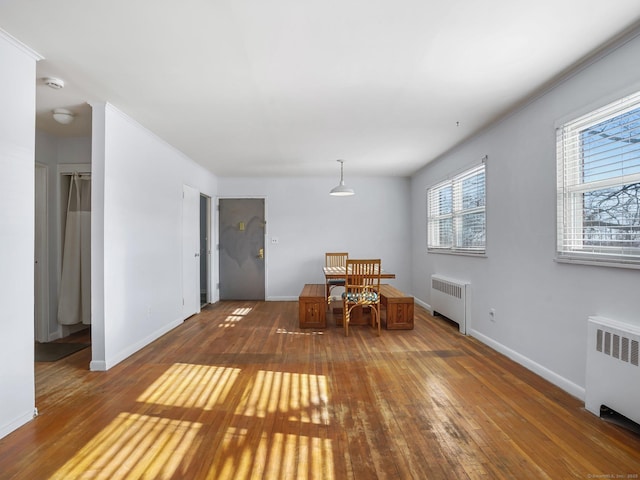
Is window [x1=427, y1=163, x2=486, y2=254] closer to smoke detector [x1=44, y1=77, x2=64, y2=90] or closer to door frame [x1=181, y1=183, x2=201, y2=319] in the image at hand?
door frame [x1=181, y1=183, x2=201, y2=319]

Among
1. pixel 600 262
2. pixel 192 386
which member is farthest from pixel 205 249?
pixel 600 262

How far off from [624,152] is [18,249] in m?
3.97

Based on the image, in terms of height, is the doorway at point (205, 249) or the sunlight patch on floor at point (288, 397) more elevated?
the doorway at point (205, 249)

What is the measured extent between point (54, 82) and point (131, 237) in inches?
58.9

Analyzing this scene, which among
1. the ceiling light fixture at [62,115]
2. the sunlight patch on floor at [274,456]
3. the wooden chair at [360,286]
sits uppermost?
the ceiling light fixture at [62,115]

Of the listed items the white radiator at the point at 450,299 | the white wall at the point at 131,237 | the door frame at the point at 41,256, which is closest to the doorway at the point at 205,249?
the white wall at the point at 131,237

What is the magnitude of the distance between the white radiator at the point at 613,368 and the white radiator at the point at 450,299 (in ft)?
6.38

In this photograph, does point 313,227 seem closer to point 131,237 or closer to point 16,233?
point 131,237

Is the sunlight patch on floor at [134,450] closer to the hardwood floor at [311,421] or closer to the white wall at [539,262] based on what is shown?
the hardwood floor at [311,421]

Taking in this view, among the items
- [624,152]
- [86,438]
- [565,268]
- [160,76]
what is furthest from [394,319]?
[160,76]

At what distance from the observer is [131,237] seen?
11.5 feet

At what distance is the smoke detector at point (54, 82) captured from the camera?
2614 mm

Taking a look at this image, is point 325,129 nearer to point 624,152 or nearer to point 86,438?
point 624,152

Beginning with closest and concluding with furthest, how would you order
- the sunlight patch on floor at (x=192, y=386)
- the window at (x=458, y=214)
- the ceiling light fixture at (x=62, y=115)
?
1. the sunlight patch on floor at (x=192, y=386)
2. the ceiling light fixture at (x=62, y=115)
3. the window at (x=458, y=214)
